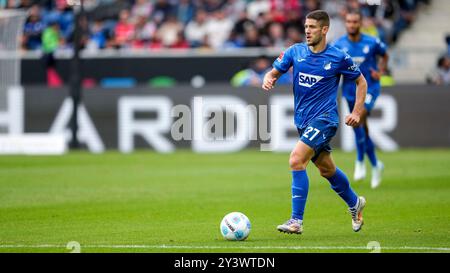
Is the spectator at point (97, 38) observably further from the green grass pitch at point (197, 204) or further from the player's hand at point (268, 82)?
the player's hand at point (268, 82)

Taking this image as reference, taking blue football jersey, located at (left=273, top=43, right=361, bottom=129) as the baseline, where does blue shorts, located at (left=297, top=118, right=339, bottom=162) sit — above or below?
below

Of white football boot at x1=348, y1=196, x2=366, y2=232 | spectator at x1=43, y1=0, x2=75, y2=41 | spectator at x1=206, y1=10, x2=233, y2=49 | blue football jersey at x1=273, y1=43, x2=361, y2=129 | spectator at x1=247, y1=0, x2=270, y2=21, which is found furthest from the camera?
spectator at x1=43, y1=0, x2=75, y2=41

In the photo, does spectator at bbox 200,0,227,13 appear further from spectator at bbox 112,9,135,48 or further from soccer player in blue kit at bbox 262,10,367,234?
soccer player in blue kit at bbox 262,10,367,234

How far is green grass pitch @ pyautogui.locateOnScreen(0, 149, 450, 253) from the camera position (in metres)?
9.90

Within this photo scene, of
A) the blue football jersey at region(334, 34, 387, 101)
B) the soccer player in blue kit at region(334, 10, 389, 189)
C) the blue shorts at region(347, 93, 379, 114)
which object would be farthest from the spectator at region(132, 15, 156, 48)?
the blue shorts at region(347, 93, 379, 114)

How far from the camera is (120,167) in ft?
65.2

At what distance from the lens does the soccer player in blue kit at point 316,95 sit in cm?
1040

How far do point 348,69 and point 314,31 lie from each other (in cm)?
60

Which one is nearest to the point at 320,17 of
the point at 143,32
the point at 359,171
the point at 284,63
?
the point at 284,63

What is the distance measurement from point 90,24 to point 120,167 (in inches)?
414

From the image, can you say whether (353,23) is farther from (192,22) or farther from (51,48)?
(51,48)

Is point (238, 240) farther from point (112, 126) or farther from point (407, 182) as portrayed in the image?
point (112, 126)

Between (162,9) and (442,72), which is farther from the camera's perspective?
(162,9)

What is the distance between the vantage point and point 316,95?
10.6 meters
